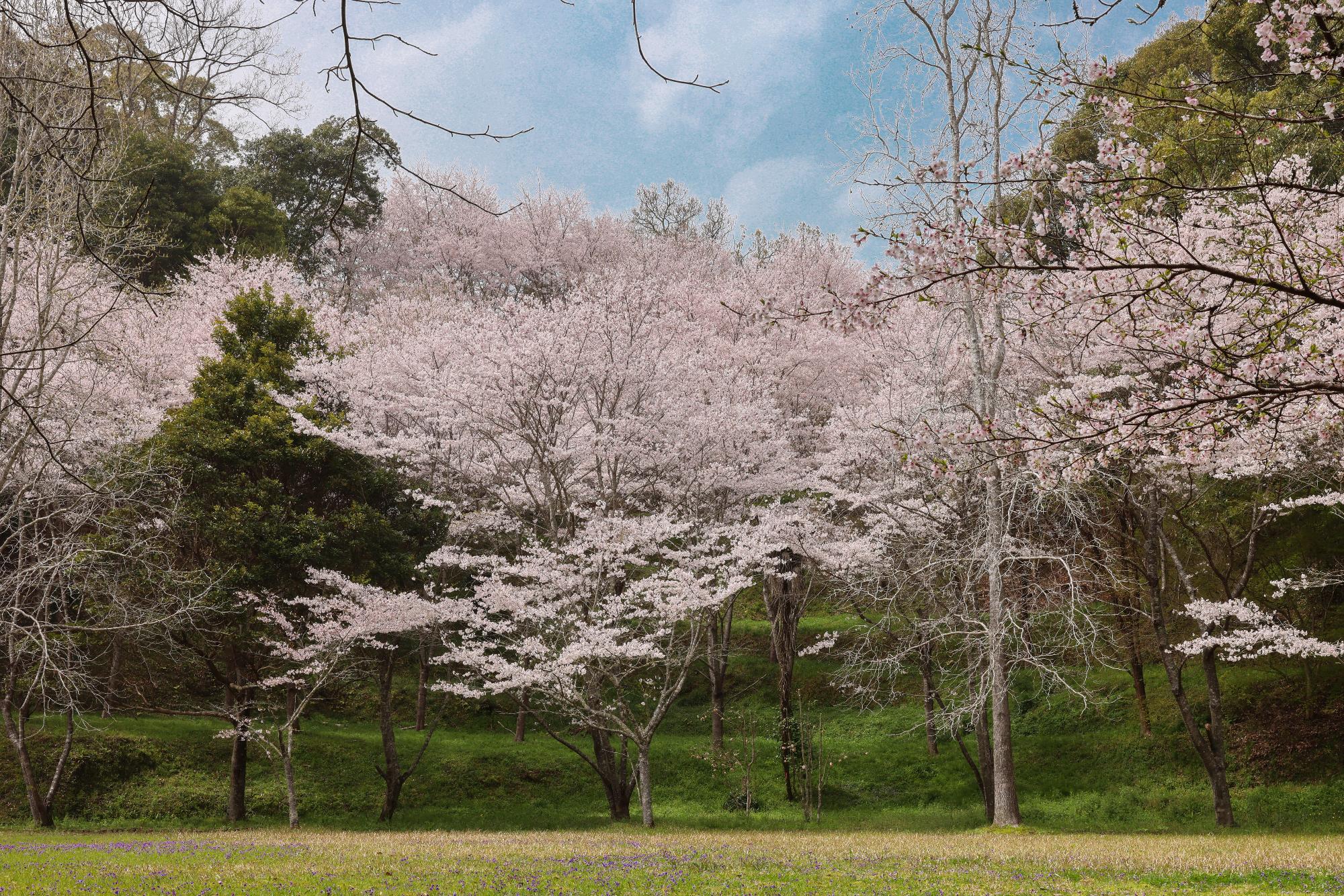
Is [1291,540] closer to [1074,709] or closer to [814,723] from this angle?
[1074,709]

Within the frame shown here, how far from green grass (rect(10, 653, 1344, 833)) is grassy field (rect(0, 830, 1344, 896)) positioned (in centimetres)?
368

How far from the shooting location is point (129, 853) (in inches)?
406

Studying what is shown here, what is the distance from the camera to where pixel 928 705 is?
60.8ft

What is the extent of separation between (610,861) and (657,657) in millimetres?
6578

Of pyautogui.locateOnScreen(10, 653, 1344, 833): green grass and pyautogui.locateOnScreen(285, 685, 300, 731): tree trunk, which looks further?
pyautogui.locateOnScreen(285, 685, 300, 731): tree trunk

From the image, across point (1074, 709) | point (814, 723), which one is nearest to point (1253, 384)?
point (1074, 709)

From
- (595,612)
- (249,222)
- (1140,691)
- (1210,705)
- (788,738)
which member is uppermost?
(249,222)

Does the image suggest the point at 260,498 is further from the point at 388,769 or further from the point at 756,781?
the point at 756,781

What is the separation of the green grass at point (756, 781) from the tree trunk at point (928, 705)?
30 centimetres

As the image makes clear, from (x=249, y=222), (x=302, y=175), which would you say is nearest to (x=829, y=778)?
(x=249, y=222)

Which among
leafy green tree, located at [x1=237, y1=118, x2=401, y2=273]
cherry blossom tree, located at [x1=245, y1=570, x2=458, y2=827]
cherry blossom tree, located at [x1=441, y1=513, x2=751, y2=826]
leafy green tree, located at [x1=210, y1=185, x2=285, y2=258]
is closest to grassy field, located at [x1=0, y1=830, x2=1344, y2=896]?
cherry blossom tree, located at [x1=441, y1=513, x2=751, y2=826]

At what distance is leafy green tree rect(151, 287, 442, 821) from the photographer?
16656mm

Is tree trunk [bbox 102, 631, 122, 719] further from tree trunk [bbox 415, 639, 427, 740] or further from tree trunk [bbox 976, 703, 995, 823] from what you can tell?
tree trunk [bbox 976, 703, 995, 823]

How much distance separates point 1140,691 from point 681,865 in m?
13.1
